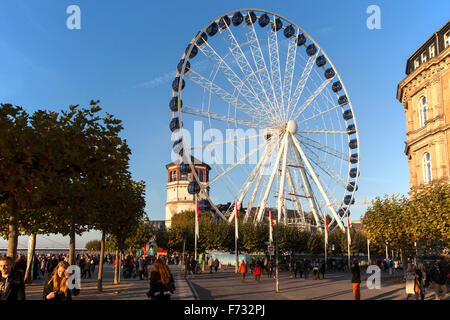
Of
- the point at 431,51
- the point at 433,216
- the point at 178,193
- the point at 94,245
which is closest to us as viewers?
the point at 433,216

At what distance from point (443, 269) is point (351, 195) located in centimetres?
3440

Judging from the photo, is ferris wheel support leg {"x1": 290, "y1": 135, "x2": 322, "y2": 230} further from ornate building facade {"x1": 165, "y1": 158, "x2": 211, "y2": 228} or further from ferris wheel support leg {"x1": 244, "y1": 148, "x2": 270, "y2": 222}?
ornate building facade {"x1": 165, "y1": 158, "x2": 211, "y2": 228}

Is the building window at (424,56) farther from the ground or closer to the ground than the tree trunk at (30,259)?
farther from the ground

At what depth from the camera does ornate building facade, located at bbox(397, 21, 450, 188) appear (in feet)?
106

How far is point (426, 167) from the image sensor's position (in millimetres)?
35719

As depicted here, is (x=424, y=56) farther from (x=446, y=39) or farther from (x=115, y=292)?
(x=115, y=292)

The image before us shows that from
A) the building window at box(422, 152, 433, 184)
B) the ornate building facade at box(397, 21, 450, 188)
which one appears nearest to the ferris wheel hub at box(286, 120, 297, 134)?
the ornate building facade at box(397, 21, 450, 188)

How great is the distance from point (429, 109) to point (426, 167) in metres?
4.93

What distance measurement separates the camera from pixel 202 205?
4684 cm

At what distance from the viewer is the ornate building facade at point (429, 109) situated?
106ft

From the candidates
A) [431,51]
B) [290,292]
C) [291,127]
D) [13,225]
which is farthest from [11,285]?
[291,127]

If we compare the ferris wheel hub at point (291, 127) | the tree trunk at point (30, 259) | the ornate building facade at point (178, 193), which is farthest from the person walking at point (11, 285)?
the ornate building facade at point (178, 193)

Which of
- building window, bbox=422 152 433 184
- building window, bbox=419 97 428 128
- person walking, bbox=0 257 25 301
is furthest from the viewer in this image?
building window, bbox=419 97 428 128

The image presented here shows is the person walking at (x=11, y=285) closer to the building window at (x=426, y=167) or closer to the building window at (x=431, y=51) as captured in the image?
the building window at (x=426, y=167)
